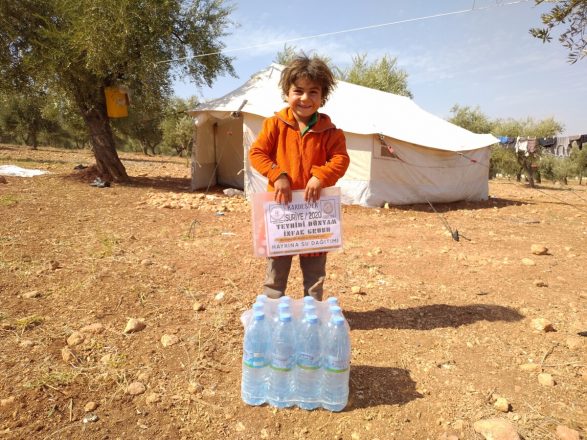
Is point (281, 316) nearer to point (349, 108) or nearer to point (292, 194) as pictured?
point (292, 194)

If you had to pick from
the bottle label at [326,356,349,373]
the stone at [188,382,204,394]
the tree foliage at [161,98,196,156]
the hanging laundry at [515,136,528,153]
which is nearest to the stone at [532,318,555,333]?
the bottle label at [326,356,349,373]

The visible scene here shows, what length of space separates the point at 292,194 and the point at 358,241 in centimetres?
334

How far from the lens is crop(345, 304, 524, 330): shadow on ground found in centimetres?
283

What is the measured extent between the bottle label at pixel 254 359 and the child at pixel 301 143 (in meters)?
0.66

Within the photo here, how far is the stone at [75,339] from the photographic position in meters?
2.35

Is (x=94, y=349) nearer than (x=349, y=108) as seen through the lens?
Yes

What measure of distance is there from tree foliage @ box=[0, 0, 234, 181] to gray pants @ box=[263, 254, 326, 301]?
771 centimetres

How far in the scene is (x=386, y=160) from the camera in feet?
27.8

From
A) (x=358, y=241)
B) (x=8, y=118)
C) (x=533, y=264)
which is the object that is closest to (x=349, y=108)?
(x=358, y=241)

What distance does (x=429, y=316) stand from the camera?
2.99 m

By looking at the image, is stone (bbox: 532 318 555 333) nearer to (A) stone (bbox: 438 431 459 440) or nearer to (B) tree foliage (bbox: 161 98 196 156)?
(A) stone (bbox: 438 431 459 440)

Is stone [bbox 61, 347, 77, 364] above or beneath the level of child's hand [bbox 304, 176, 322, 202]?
beneath

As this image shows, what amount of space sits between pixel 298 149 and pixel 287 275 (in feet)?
2.62

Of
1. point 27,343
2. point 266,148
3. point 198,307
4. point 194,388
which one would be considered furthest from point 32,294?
point 266,148
